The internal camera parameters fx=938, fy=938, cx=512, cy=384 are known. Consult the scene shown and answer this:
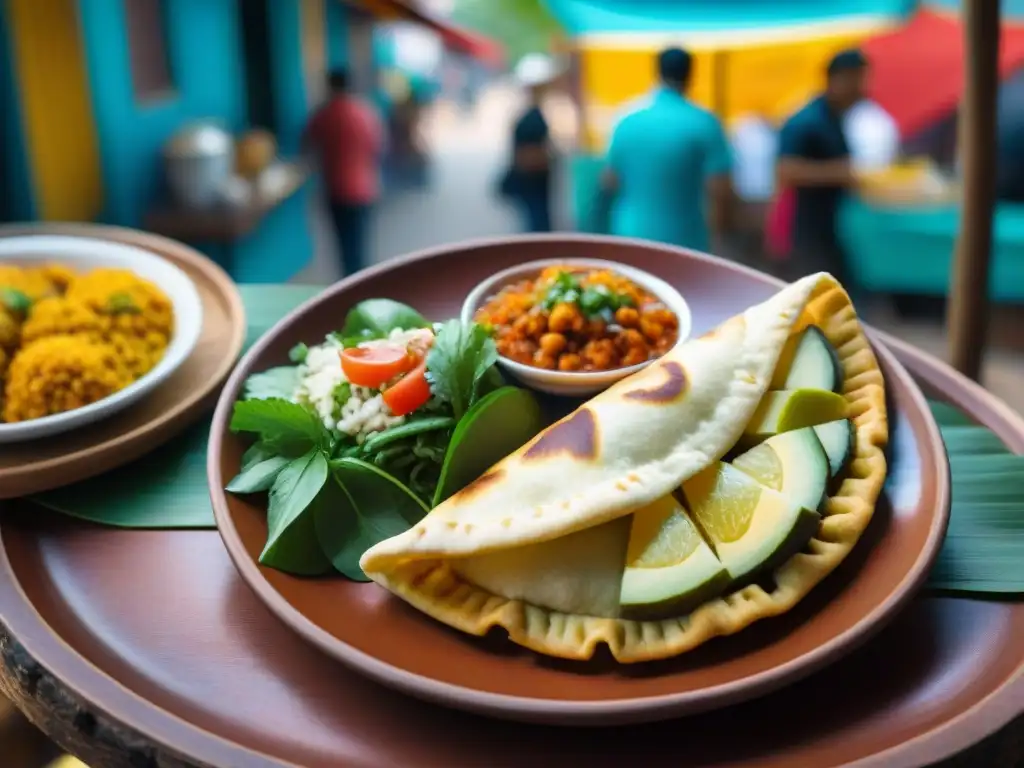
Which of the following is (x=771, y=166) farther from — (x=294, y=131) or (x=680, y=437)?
(x=680, y=437)

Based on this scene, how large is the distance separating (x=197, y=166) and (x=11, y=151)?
110 cm

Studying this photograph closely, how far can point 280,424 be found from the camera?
1272 mm

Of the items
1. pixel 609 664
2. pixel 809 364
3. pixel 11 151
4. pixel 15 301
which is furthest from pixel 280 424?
pixel 11 151

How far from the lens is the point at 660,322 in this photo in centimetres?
160

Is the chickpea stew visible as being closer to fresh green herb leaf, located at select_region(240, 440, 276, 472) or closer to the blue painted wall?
fresh green herb leaf, located at select_region(240, 440, 276, 472)

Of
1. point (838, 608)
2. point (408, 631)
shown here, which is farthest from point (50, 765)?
point (838, 608)

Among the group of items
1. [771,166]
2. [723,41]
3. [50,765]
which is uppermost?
[723,41]

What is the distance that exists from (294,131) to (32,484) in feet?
20.2

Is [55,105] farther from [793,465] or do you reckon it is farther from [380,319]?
[793,465]

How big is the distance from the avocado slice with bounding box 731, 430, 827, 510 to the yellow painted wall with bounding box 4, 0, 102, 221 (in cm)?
370

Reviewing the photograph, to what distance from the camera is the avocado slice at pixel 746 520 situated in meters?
1.07

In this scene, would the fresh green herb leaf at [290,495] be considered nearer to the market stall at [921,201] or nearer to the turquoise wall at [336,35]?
the market stall at [921,201]

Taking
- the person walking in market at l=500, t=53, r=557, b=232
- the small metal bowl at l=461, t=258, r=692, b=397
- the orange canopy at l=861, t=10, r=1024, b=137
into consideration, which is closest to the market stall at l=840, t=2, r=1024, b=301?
the orange canopy at l=861, t=10, r=1024, b=137

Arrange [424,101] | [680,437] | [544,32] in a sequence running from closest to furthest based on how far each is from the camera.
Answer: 1. [680,437]
2. [544,32]
3. [424,101]
